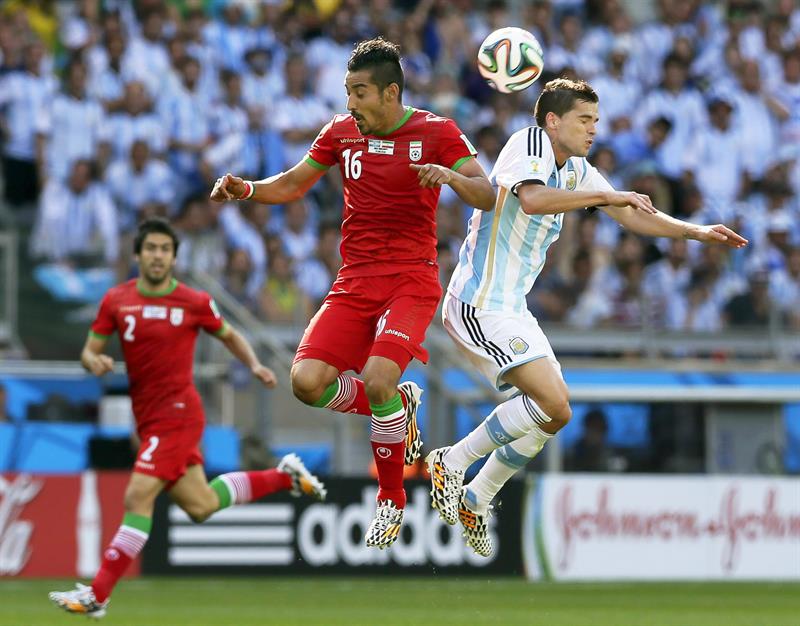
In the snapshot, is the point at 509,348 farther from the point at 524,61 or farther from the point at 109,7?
the point at 109,7

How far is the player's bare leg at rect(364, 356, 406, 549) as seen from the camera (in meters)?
9.51

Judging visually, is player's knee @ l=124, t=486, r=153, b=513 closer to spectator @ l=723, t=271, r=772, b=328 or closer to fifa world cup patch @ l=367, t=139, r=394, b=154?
fifa world cup patch @ l=367, t=139, r=394, b=154

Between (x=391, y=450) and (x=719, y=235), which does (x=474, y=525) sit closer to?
(x=391, y=450)

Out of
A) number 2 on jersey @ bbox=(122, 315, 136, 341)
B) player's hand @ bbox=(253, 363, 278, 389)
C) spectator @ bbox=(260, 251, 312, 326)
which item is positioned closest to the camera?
player's hand @ bbox=(253, 363, 278, 389)

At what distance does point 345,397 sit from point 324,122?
9085mm

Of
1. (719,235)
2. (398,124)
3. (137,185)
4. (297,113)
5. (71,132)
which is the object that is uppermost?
(297,113)

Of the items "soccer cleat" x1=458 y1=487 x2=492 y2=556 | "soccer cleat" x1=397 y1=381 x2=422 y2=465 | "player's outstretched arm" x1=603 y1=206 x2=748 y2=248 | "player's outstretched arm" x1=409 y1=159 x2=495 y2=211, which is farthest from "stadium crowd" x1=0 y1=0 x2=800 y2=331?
"player's outstretched arm" x1=409 y1=159 x2=495 y2=211

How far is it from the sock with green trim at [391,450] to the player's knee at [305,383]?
0.41m

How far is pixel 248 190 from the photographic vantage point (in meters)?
9.69

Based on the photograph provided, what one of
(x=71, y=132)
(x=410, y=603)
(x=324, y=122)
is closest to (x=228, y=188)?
(x=410, y=603)

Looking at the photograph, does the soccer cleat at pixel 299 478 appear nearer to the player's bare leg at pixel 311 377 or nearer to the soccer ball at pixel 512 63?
the player's bare leg at pixel 311 377

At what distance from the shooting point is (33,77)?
1770cm

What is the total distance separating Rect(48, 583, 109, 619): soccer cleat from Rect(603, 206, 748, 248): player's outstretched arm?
13.2 feet

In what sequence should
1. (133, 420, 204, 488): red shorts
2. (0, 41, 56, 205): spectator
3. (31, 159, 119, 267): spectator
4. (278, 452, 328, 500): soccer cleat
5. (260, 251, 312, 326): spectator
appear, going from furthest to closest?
(0, 41, 56, 205): spectator, (31, 159, 119, 267): spectator, (260, 251, 312, 326): spectator, (278, 452, 328, 500): soccer cleat, (133, 420, 204, 488): red shorts
